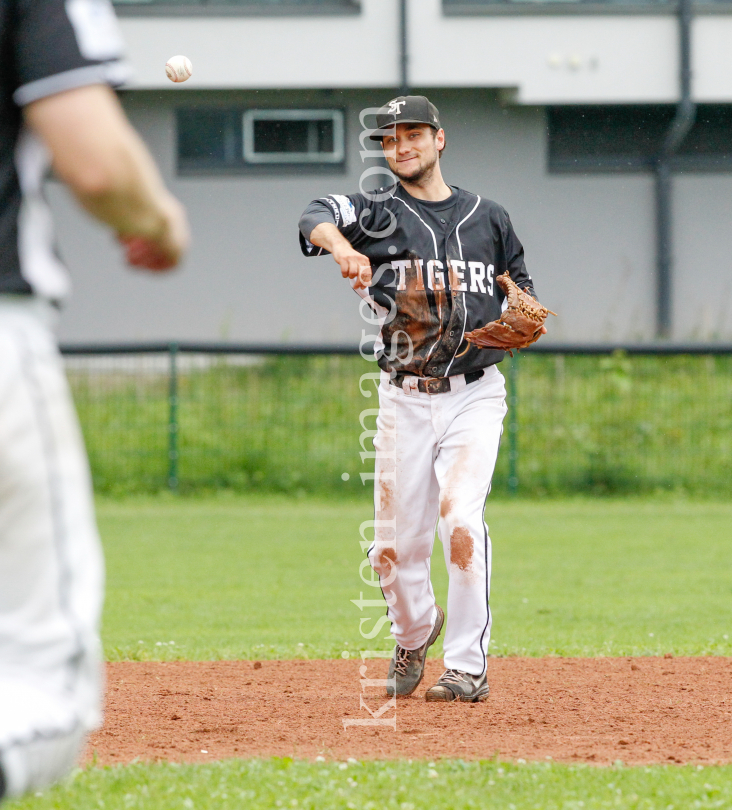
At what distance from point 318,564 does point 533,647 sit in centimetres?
373

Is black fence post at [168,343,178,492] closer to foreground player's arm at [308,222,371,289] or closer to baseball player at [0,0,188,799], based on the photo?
foreground player's arm at [308,222,371,289]

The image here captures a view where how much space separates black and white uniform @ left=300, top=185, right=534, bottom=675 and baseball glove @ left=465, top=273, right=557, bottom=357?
3.7 inches

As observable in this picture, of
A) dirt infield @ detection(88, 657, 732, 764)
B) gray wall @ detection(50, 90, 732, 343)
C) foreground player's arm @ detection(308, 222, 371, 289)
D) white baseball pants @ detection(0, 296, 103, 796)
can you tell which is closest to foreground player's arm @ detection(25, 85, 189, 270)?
white baseball pants @ detection(0, 296, 103, 796)

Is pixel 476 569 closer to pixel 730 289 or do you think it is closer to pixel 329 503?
pixel 329 503

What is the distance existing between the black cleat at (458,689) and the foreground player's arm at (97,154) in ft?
11.7

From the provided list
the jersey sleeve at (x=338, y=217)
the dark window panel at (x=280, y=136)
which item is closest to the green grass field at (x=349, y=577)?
the jersey sleeve at (x=338, y=217)

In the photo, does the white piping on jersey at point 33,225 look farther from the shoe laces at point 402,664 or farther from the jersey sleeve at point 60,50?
the shoe laces at point 402,664

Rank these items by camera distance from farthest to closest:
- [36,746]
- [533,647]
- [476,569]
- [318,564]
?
1. [318,564]
2. [533,647]
3. [476,569]
4. [36,746]

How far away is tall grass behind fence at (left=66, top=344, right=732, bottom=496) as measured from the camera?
48.3 feet

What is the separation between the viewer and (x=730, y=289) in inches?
733

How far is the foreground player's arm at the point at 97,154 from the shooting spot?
1.97 metres

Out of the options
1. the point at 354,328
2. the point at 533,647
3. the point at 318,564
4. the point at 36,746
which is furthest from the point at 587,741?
the point at 354,328

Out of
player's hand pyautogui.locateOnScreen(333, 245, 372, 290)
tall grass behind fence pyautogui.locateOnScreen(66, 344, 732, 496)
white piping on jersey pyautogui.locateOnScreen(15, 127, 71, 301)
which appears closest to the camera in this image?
white piping on jersey pyautogui.locateOnScreen(15, 127, 71, 301)

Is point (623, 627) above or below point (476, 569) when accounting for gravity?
below
